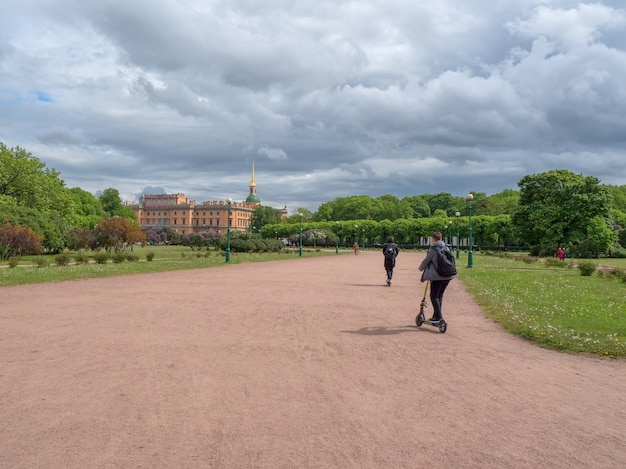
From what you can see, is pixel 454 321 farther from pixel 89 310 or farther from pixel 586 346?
pixel 89 310

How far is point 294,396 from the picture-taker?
16.5ft

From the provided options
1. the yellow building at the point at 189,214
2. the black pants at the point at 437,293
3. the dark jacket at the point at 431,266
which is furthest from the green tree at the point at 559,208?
the yellow building at the point at 189,214

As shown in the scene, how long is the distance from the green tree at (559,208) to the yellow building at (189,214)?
134650 mm

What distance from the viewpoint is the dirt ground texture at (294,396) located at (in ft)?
12.3

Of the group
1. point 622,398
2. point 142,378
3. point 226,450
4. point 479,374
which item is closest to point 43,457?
point 226,450

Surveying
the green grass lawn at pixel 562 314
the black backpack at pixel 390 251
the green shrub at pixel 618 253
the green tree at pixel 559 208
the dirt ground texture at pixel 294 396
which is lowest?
the dirt ground texture at pixel 294 396

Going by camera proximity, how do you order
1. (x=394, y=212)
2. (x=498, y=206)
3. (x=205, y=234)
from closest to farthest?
(x=205, y=234) → (x=498, y=206) → (x=394, y=212)

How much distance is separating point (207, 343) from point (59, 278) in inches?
533

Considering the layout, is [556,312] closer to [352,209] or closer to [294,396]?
[294,396]

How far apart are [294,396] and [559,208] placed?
5508 centimetres

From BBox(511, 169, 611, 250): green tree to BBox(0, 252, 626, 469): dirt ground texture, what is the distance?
161 ft

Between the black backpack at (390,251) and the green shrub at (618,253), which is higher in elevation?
the black backpack at (390,251)

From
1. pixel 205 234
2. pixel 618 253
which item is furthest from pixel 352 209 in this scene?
pixel 618 253

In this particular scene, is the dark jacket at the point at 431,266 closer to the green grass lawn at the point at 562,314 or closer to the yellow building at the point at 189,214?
the green grass lawn at the point at 562,314
